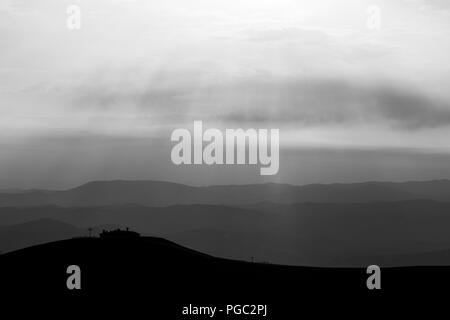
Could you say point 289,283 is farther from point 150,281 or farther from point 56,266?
point 56,266

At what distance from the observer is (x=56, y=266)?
130000 mm

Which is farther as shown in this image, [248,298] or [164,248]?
[164,248]

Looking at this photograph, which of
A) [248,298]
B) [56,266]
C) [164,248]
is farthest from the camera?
[164,248]

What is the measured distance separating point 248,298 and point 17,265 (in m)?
46.0

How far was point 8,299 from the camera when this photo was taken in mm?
114062

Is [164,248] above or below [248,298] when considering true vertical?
above
